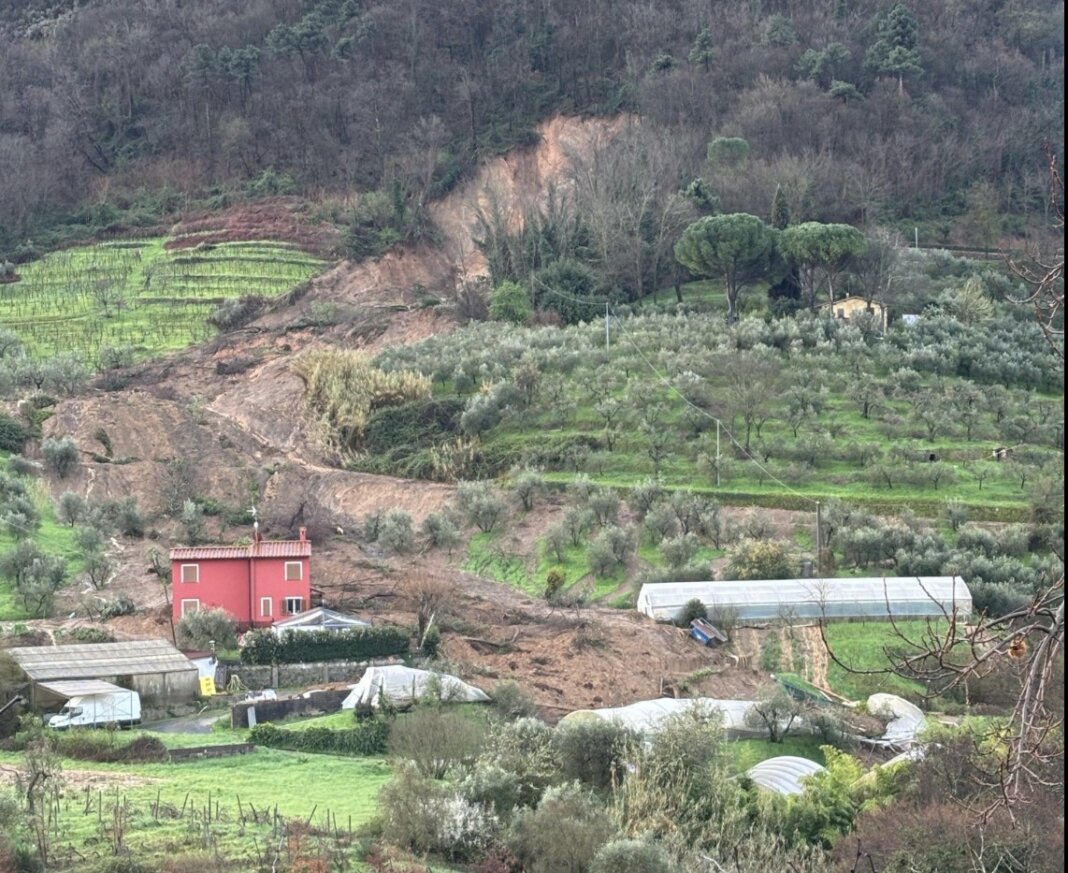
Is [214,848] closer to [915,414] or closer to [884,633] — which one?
[884,633]

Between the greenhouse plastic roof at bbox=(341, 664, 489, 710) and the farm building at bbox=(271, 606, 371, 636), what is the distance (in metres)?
3.39

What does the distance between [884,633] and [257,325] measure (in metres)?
33.6

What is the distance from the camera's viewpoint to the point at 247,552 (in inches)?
1433

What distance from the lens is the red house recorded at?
36094 millimetres

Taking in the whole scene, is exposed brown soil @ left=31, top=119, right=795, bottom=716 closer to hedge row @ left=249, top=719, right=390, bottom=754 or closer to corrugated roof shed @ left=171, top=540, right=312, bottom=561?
corrugated roof shed @ left=171, top=540, right=312, bottom=561

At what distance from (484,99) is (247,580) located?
48615 mm

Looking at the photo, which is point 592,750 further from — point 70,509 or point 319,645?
point 70,509

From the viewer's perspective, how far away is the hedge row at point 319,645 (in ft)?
106

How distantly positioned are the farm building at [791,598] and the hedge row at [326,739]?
9737 mm

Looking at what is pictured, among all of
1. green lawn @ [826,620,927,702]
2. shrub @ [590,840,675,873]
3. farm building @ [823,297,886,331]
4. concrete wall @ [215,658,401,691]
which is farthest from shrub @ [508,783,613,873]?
farm building @ [823,297,886,331]

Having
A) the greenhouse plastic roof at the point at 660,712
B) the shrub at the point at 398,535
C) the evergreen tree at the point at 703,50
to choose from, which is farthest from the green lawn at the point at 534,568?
the evergreen tree at the point at 703,50

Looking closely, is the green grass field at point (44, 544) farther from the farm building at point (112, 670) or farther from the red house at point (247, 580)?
the farm building at point (112, 670)

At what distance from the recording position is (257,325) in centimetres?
6275

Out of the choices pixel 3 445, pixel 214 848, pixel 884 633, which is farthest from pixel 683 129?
pixel 214 848
